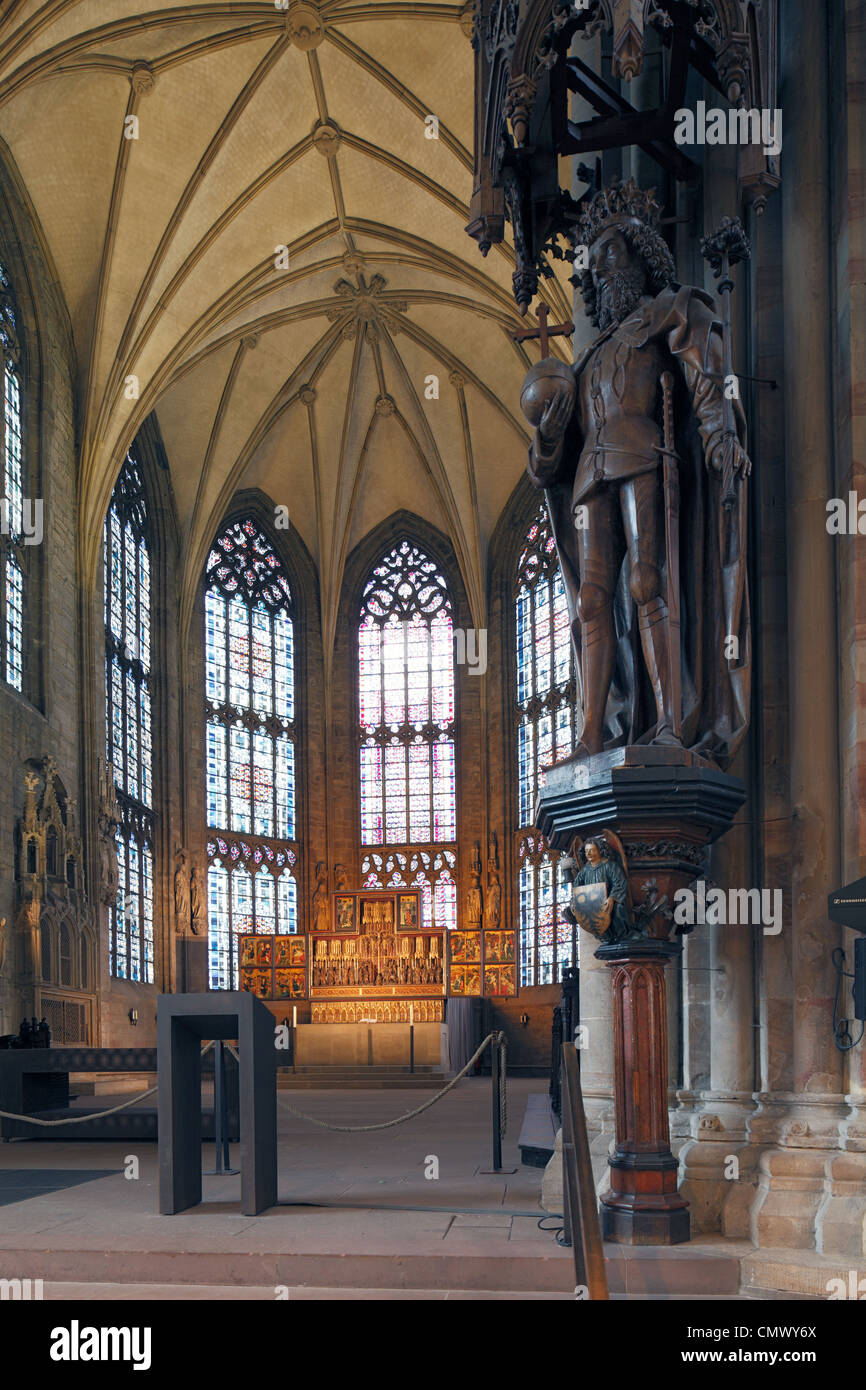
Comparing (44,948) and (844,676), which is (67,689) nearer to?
(44,948)

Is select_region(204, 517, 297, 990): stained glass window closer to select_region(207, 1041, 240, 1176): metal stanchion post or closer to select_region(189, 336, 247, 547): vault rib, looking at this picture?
select_region(189, 336, 247, 547): vault rib

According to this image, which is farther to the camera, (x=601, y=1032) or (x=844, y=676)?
(x=601, y=1032)

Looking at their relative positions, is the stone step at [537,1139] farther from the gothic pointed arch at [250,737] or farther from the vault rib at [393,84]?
the gothic pointed arch at [250,737]

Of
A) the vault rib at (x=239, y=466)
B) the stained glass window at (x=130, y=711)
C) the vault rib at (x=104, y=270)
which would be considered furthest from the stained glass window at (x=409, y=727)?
the vault rib at (x=104, y=270)

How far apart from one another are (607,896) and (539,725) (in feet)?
80.6

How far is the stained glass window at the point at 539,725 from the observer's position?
28625 mm

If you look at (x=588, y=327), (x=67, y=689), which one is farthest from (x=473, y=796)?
(x=588, y=327)

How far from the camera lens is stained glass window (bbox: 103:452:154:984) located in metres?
25.9

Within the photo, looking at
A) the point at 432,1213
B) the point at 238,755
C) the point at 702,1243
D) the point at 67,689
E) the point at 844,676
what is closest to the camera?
the point at 702,1243

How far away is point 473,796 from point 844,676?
2553cm

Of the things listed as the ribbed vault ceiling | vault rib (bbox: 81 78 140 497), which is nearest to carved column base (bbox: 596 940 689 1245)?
the ribbed vault ceiling

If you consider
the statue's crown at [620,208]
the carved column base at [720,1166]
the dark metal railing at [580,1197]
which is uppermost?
the statue's crown at [620,208]

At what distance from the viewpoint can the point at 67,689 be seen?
22.5 metres

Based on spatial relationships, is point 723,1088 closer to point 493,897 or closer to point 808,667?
point 808,667
